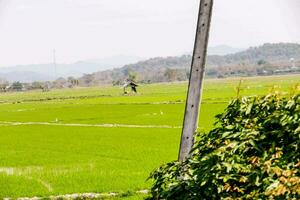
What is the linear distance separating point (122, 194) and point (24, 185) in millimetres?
2468

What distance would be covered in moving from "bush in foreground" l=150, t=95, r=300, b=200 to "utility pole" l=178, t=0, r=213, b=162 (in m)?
1.21

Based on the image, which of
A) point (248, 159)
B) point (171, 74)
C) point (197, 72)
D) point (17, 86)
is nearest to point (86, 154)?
point (197, 72)

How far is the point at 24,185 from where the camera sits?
10.7m

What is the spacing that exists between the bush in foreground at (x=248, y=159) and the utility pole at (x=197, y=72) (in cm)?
121

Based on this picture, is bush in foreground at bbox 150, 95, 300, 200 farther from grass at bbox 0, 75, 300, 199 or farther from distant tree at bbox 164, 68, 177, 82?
distant tree at bbox 164, 68, 177, 82

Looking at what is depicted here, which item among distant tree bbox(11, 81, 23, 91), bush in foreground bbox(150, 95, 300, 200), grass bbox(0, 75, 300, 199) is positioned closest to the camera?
bush in foreground bbox(150, 95, 300, 200)

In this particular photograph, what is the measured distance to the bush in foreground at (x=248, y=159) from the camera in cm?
289

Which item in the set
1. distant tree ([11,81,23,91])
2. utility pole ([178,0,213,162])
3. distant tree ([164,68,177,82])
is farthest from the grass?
distant tree ([164,68,177,82])

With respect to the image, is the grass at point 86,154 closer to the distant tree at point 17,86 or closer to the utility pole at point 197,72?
the utility pole at point 197,72

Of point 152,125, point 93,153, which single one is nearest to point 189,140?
point 93,153

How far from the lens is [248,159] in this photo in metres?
3.08

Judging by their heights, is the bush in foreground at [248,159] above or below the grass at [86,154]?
above

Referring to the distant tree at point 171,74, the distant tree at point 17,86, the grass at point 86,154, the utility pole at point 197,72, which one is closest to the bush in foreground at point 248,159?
the grass at point 86,154

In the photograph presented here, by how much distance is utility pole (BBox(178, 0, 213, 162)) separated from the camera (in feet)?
15.6
